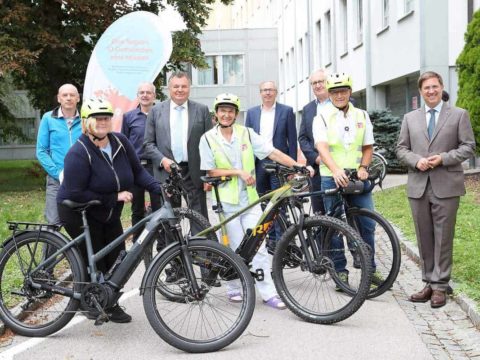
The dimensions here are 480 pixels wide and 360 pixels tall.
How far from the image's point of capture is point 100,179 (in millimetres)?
5398

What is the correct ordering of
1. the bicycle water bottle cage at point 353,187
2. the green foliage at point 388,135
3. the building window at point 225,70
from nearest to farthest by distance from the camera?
the bicycle water bottle cage at point 353,187 → the green foliage at point 388,135 → the building window at point 225,70

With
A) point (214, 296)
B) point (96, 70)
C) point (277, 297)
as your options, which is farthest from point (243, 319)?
point (96, 70)

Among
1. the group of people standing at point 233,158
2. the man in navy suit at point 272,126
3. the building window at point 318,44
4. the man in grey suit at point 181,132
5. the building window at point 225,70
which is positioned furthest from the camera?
the building window at point 225,70

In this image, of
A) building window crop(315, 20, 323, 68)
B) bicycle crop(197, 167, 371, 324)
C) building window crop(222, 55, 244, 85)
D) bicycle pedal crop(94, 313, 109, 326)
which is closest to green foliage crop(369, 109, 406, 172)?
building window crop(315, 20, 323, 68)

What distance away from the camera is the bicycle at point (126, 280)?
4930 mm

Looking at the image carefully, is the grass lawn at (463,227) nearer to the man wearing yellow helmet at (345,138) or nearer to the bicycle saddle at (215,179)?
the man wearing yellow helmet at (345,138)

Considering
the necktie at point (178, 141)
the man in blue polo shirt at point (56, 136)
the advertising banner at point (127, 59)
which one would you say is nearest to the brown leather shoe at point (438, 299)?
the necktie at point (178, 141)

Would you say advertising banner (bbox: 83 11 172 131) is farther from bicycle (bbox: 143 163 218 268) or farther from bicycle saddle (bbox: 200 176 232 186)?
bicycle saddle (bbox: 200 176 232 186)

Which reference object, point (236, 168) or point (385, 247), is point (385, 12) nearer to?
point (385, 247)

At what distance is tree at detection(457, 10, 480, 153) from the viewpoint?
13695 millimetres

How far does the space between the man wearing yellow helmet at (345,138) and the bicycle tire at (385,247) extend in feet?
0.22

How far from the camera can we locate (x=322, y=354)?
Result: 15.5ft

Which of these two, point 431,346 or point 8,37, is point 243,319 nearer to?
point 431,346

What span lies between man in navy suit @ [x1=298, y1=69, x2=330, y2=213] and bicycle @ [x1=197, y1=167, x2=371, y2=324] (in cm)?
166
